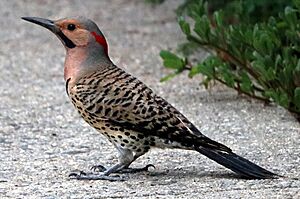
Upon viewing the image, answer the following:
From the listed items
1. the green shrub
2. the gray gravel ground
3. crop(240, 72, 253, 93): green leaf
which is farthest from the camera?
crop(240, 72, 253, 93): green leaf

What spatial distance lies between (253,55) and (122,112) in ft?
6.63

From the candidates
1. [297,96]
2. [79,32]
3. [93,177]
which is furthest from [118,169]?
[297,96]

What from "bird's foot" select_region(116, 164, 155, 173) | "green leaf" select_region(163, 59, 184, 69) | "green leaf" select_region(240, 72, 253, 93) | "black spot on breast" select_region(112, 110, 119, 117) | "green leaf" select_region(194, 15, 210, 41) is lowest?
"green leaf" select_region(240, 72, 253, 93)

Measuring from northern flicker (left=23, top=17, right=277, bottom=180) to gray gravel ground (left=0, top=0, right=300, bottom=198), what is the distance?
0.14m

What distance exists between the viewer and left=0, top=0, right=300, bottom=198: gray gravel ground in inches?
241

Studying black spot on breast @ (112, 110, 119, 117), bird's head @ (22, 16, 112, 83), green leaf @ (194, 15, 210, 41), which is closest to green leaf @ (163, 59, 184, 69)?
green leaf @ (194, 15, 210, 41)

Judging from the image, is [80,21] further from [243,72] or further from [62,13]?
[62,13]

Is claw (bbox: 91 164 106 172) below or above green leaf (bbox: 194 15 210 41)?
below

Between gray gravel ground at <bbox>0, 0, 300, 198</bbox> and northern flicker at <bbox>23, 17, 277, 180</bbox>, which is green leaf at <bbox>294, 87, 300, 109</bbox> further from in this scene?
northern flicker at <bbox>23, 17, 277, 180</bbox>

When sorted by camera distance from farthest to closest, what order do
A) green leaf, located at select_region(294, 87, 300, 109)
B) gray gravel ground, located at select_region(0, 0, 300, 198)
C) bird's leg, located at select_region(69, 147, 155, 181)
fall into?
green leaf, located at select_region(294, 87, 300, 109), bird's leg, located at select_region(69, 147, 155, 181), gray gravel ground, located at select_region(0, 0, 300, 198)

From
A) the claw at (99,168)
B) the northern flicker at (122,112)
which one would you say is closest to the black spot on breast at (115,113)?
the northern flicker at (122,112)

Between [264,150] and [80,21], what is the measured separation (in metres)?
1.63

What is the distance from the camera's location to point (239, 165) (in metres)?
6.19

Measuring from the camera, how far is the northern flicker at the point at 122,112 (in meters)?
6.23
